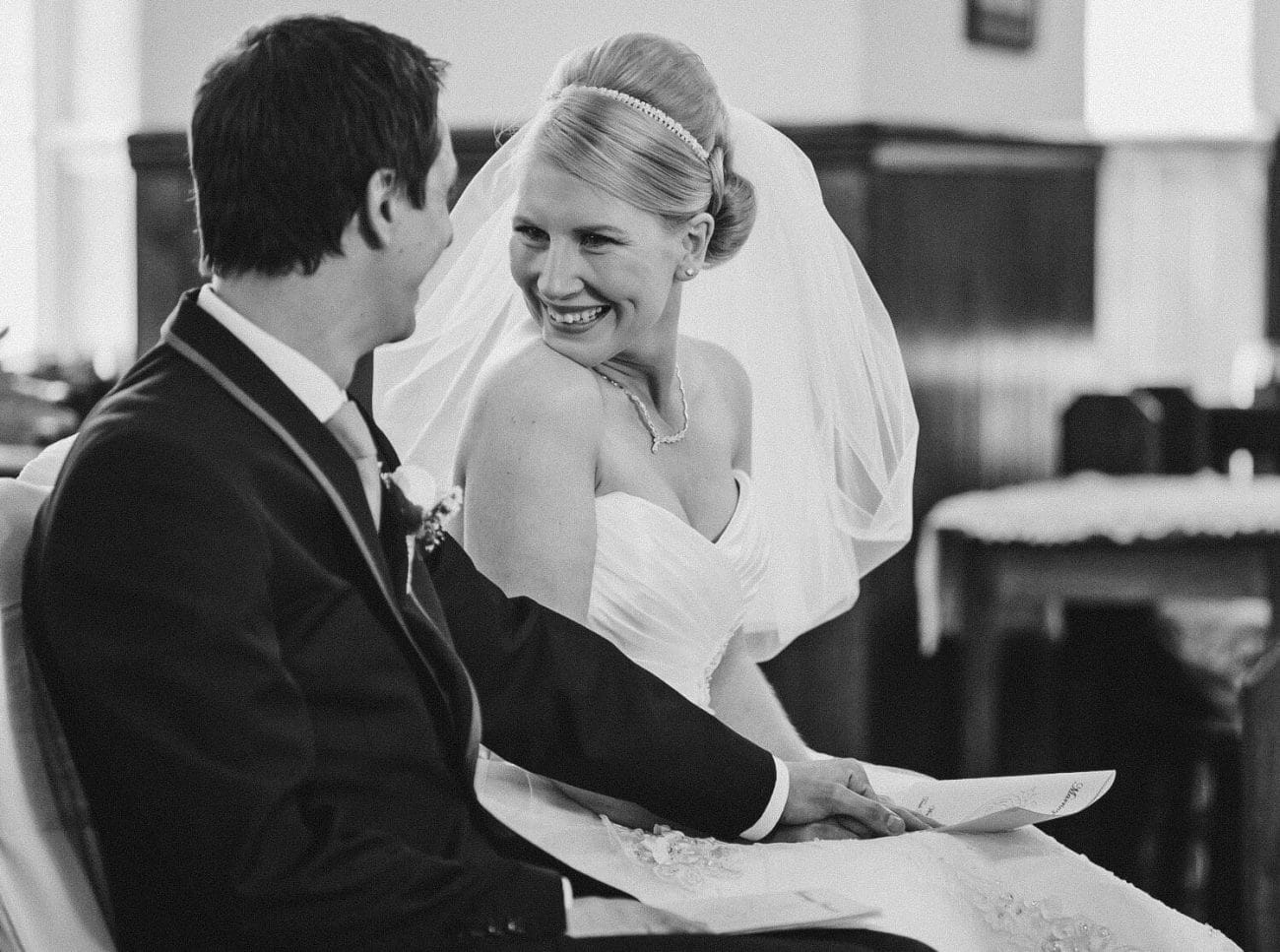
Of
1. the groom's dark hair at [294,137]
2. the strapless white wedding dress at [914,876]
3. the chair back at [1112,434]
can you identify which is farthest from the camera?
the chair back at [1112,434]

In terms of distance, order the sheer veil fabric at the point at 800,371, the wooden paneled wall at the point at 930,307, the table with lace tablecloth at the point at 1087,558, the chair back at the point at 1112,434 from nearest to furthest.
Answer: the sheer veil fabric at the point at 800,371 → the table with lace tablecloth at the point at 1087,558 → the wooden paneled wall at the point at 930,307 → the chair back at the point at 1112,434

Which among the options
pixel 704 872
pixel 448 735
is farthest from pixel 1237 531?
pixel 448 735

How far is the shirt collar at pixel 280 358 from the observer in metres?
1.64

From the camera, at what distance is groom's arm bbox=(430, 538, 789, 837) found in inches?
78.7

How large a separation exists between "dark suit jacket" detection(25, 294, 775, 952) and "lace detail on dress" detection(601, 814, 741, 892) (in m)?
0.27

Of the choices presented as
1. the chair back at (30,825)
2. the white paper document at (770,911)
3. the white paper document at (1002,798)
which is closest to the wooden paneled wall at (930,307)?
the white paper document at (1002,798)

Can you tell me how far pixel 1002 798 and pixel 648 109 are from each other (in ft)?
3.28

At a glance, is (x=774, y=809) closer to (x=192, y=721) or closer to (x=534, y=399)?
(x=534, y=399)

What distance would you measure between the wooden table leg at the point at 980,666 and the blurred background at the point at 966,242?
0.05 meters

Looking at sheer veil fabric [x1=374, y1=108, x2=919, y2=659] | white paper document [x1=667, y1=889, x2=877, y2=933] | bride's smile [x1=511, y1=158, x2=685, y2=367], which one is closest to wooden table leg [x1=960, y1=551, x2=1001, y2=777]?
sheer veil fabric [x1=374, y1=108, x2=919, y2=659]

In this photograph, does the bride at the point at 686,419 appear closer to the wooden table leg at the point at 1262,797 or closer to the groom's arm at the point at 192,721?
the wooden table leg at the point at 1262,797

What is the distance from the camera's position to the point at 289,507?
63.2 inches

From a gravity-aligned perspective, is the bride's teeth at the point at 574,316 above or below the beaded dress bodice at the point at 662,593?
above

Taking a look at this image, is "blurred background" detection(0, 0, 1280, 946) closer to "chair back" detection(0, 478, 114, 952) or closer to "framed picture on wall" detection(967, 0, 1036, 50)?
"framed picture on wall" detection(967, 0, 1036, 50)
